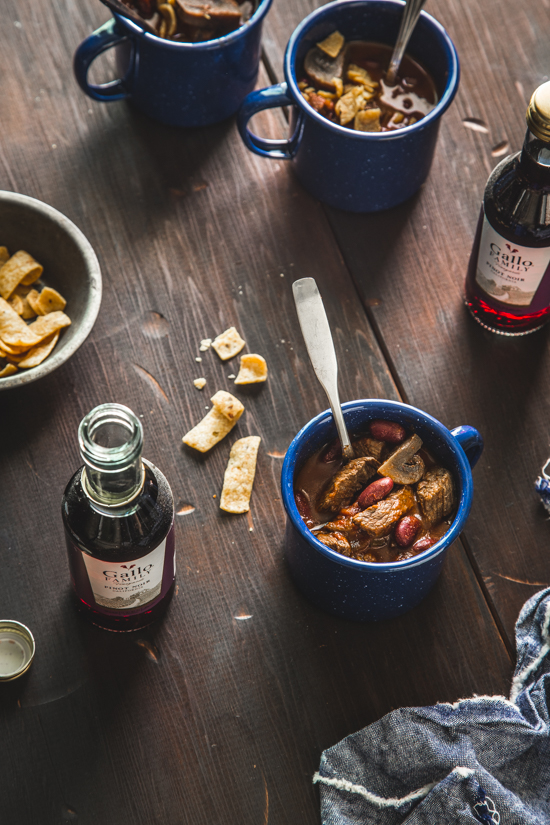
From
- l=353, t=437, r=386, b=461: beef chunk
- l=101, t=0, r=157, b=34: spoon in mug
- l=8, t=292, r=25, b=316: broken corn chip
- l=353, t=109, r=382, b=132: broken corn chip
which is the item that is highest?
l=101, t=0, r=157, b=34: spoon in mug

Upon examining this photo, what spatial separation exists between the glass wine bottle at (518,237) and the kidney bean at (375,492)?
36cm

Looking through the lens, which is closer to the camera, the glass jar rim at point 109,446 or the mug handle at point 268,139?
the glass jar rim at point 109,446

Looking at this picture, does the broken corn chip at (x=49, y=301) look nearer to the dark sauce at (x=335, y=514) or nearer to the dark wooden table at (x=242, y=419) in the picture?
the dark wooden table at (x=242, y=419)

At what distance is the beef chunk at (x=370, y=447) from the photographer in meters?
1.09

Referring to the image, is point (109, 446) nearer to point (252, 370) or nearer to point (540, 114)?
point (252, 370)

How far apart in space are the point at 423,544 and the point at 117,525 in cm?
36

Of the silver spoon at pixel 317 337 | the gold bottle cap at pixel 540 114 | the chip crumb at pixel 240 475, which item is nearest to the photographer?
the gold bottle cap at pixel 540 114

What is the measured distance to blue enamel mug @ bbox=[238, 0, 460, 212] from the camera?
125 cm

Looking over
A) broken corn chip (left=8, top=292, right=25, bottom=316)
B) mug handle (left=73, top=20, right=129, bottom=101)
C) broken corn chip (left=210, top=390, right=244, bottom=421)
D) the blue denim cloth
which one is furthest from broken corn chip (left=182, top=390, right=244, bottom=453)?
mug handle (left=73, top=20, right=129, bottom=101)

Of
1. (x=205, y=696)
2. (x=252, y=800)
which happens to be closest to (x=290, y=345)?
(x=205, y=696)

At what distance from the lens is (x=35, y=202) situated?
1.26m

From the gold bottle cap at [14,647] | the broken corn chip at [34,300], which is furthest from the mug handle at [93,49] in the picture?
the gold bottle cap at [14,647]

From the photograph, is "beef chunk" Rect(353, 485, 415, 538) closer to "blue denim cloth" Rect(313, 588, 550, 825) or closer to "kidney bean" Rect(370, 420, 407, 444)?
"kidney bean" Rect(370, 420, 407, 444)

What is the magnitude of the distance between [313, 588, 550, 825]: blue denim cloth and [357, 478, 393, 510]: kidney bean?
269mm
